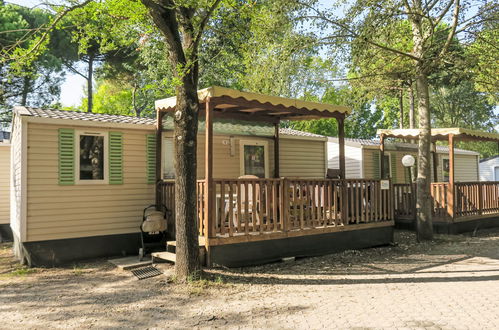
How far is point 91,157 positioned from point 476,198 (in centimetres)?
981

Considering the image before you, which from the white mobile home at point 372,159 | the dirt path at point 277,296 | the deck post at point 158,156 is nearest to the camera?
the dirt path at point 277,296

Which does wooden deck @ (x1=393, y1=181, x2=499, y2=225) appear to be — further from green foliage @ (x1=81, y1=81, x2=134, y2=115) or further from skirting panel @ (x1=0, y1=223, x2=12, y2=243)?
green foliage @ (x1=81, y1=81, x2=134, y2=115)

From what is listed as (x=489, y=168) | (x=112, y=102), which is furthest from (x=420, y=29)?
(x=112, y=102)

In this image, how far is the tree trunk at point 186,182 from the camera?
5.31 meters

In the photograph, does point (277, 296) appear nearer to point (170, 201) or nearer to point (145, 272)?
point (145, 272)

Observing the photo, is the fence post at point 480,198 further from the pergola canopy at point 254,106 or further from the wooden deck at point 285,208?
the pergola canopy at point 254,106

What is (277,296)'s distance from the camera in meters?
4.76

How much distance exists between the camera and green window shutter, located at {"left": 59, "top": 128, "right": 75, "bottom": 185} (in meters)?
6.97

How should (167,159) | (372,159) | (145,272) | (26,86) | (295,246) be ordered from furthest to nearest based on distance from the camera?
(26,86)
(372,159)
(167,159)
(295,246)
(145,272)

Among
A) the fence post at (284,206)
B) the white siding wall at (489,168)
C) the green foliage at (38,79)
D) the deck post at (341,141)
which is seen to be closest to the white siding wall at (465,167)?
the white siding wall at (489,168)

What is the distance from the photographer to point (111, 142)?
24.6 feet

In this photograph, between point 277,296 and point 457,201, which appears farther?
point 457,201

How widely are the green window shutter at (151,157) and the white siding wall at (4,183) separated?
16.3 feet

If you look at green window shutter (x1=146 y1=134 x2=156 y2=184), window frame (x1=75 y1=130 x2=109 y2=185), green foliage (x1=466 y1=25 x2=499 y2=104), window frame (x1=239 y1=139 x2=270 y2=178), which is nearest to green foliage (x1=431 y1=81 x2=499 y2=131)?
green foliage (x1=466 y1=25 x2=499 y2=104)
